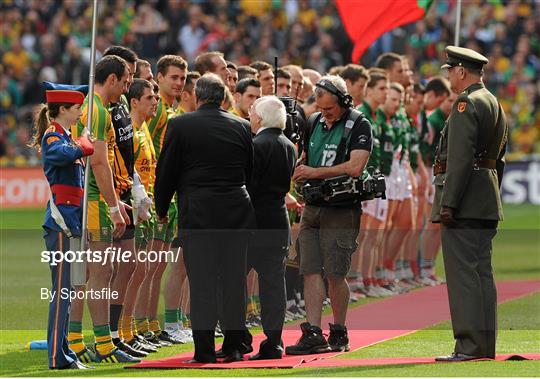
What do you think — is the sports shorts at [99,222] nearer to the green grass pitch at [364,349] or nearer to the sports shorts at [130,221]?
the sports shorts at [130,221]

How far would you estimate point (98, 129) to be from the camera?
11.4 metres

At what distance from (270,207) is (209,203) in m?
0.77

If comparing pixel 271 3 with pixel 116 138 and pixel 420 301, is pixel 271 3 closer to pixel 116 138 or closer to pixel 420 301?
pixel 420 301

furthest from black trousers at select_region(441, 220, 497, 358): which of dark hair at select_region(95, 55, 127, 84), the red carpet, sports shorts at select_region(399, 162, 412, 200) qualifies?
sports shorts at select_region(399, 162, 412, 200)

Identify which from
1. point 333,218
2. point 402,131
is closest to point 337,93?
point 333,218

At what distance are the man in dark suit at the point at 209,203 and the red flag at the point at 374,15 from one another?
662cm

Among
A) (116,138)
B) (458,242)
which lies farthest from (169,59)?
(458,242)

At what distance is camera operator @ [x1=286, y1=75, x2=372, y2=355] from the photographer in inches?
477

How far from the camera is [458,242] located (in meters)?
11.3

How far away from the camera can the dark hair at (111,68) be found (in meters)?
11.6

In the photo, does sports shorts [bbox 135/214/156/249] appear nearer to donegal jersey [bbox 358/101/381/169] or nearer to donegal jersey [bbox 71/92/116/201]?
donegal jersey [bbox 71/92/116/201]

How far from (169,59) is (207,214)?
2465mm

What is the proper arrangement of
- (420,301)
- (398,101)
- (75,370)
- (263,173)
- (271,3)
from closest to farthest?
(75,370)
(263,173)
(420,301)
(398,101)
(271,3)

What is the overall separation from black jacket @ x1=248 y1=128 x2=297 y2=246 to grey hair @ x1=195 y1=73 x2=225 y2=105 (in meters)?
0.59
